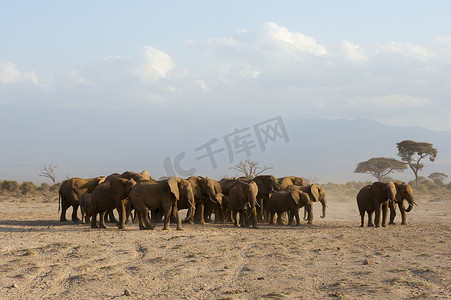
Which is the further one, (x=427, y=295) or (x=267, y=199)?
(x=267, y=199)

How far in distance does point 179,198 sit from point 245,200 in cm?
280

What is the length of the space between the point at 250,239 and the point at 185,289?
6.90m

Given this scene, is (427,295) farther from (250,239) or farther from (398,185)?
(398,185)

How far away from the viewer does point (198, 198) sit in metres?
23.4

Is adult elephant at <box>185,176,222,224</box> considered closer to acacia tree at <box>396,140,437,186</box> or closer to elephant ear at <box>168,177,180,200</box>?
elephant ear at <box>168,177,180,200</box>

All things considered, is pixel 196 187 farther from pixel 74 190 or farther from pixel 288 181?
pixel 288 181

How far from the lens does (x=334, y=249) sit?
15133 mm

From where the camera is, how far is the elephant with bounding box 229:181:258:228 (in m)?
21.6

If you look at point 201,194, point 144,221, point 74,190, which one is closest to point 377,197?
point 201,194

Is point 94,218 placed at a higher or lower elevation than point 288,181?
lower

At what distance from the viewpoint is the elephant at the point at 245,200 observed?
21.6m

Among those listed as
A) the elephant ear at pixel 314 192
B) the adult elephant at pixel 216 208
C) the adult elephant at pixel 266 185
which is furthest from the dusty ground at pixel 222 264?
the elephant ear at pixel 314 192

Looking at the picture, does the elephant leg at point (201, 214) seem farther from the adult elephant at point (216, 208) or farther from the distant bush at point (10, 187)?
the distant bush at point (10, 187)

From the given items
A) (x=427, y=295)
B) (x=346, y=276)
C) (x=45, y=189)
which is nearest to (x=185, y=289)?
(x=346, y=276)
